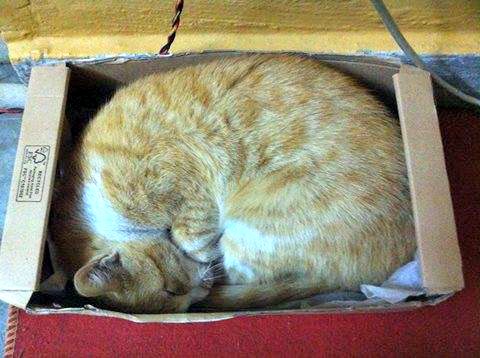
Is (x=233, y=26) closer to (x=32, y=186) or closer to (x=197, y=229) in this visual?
(x=197, y=229)

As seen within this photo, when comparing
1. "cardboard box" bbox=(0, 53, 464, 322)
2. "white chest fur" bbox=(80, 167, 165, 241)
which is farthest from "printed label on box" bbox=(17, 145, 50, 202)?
"white chest fur" bbox=(80, 167, 165, 241)

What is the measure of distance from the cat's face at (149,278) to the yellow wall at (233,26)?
693mm

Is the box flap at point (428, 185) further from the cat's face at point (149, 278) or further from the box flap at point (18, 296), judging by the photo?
the box flap at point (18, 296)

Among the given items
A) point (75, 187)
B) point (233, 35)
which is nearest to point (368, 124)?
point (233, 35)

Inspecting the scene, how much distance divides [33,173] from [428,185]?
0.90m

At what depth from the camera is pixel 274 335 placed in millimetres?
1563

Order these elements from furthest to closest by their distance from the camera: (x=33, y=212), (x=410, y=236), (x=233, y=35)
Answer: (x=233, y=35) < (x=410, y=236) < (x=33, y=212)

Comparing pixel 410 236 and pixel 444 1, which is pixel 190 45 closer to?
pixel 444 1

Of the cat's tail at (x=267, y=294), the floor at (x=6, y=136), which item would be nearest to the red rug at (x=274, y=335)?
the cat's tail at (x=267, y=294)

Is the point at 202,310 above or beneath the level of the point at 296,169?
beneath

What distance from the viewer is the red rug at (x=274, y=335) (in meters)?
1.54

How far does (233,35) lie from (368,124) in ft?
2.00

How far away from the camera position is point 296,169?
1.29 metres

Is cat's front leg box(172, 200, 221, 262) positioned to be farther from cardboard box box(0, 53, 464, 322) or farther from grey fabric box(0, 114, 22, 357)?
grey fabric box(0, 114, 22, 357)
